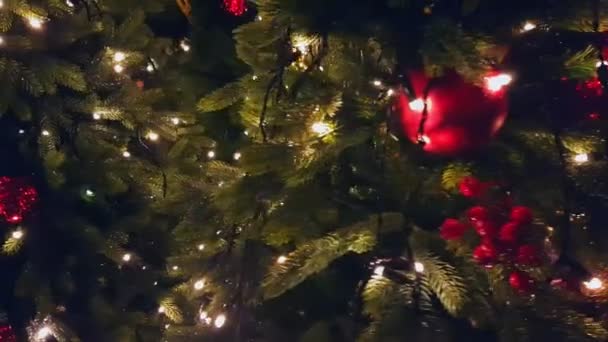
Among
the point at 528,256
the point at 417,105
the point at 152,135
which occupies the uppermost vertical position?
the point at 417,105

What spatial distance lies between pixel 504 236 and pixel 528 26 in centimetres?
36

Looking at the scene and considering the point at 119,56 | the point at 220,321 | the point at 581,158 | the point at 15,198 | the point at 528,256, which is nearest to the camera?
the point at 528,256

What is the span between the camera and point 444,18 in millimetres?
1030

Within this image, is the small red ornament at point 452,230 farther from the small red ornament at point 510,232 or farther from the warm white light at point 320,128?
the warm white light at point 320,128

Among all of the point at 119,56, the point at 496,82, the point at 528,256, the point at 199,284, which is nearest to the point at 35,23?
the point at 119,56

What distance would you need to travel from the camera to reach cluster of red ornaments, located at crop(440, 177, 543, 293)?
3.24ft

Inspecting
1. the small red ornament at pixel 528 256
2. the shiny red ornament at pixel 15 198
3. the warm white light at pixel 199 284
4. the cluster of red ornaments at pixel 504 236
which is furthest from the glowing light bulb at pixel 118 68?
the small red ornament at pixel 528 256

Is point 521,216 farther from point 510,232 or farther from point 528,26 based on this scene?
point 528,26

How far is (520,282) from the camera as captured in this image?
3.23 ft

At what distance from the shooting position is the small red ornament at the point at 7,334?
1466mm

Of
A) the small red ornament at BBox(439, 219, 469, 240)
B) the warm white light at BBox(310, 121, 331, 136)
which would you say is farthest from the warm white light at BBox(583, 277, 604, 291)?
the warm white light at BBox(310, 121, 331, 136)

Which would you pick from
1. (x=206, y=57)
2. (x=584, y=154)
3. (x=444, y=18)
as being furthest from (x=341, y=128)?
(x=206, y=57)

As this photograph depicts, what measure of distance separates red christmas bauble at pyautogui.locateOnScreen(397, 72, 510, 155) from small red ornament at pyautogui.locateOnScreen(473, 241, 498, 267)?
6.2 inches

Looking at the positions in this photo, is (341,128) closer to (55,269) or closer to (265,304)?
(265,304)
